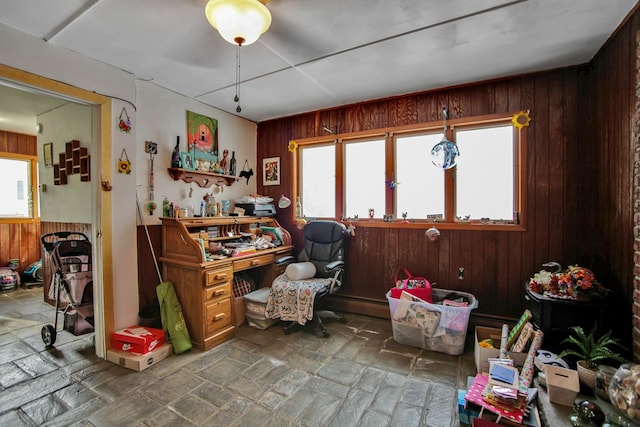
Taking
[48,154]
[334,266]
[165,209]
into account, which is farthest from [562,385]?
[48,154]

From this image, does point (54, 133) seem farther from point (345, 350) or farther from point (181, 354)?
point (345, 350)

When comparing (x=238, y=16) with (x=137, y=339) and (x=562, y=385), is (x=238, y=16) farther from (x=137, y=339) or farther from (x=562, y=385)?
(x=562, y=385)

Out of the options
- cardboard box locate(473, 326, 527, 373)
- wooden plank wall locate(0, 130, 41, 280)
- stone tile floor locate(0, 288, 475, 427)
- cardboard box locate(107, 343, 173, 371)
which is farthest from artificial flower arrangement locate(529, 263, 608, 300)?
wooden plank wall locate(0, 130, 41, 280)

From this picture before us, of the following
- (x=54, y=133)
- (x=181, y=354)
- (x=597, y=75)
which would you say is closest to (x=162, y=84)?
(x=54, y=133)

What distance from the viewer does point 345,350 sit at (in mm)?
2615

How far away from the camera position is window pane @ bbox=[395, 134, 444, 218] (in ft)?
10.4

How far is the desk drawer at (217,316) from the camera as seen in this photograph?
2.66 metres

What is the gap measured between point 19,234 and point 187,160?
3.89 metres

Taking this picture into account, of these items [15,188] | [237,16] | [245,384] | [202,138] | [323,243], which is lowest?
[245,384]

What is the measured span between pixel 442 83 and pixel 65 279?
3978 millimetres

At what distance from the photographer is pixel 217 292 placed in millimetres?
2740

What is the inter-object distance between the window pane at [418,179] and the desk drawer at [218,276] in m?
1.94

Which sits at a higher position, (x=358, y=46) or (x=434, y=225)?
(x=358, y=46)

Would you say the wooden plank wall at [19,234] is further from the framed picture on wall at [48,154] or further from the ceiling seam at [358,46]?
the ceiling seam at [358,46]
